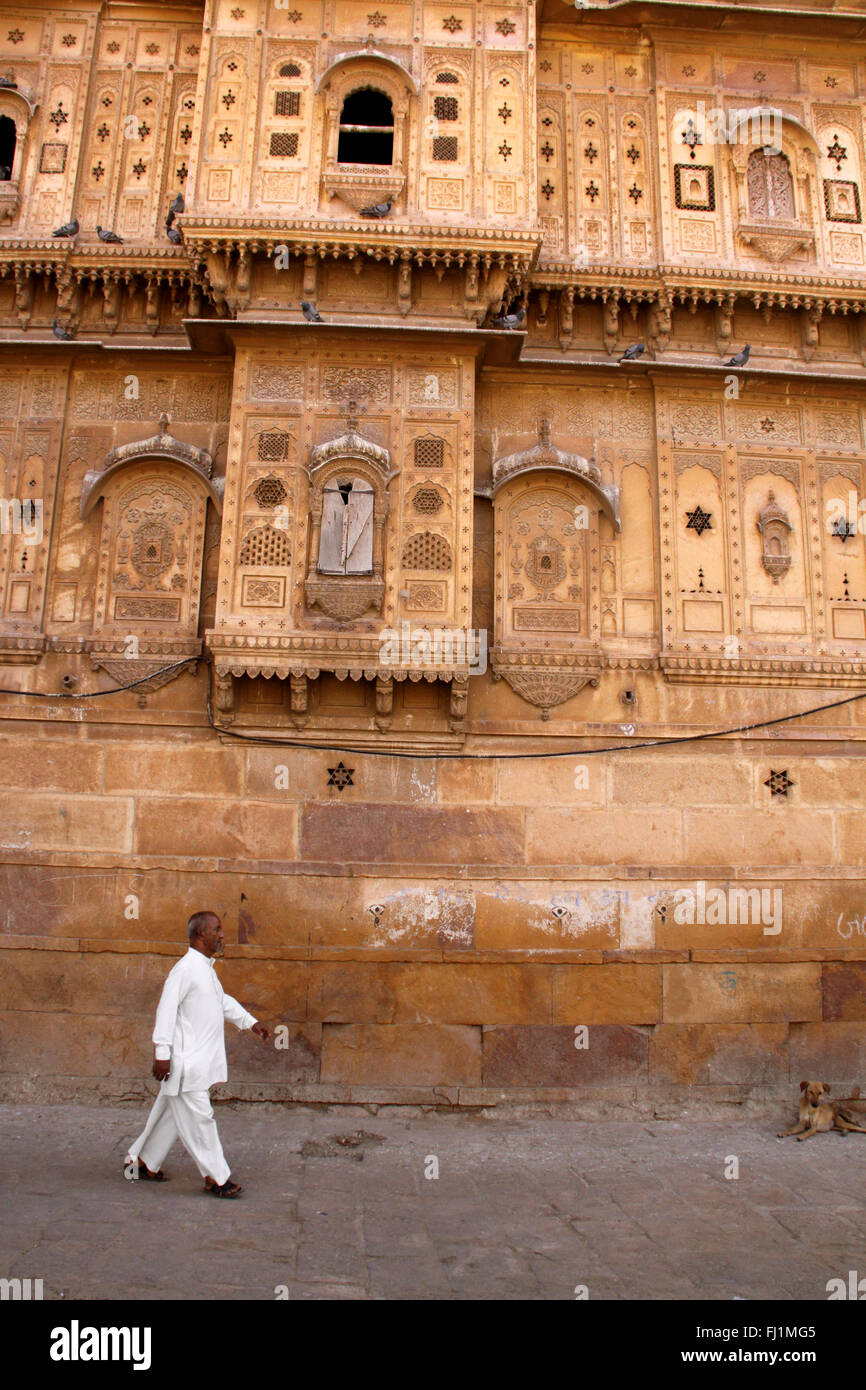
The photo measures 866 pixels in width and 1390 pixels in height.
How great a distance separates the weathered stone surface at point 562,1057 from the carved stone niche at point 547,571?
2819 mm

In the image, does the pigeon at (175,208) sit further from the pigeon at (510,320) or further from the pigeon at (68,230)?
the pigeon at (510,320)

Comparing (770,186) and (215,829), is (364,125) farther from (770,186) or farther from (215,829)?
(215,829)

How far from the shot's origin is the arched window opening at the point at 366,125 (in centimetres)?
906

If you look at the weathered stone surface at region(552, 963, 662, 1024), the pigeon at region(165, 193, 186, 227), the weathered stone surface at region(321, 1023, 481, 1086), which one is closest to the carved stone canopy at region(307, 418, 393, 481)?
the pigeon at region(165, 193, 186, 227)

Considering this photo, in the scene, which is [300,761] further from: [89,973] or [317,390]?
[317,390]

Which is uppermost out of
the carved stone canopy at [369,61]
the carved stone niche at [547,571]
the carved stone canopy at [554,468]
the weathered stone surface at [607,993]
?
the carved stone canopy at [369,61]

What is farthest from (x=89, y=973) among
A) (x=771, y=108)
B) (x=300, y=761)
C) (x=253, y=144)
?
(x=771, y=108)

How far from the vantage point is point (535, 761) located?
8.36m

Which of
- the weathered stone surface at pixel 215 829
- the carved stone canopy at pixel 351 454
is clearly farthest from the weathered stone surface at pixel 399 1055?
the carved stone canopy at pixel 351 454

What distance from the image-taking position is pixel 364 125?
29.4ft

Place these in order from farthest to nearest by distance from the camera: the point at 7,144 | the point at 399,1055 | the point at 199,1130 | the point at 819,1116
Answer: the point at 7,144 → the point at 399,1055 → the point at 819,1116 → the point at 199,1130

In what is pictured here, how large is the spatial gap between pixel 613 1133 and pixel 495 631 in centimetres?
440

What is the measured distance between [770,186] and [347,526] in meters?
5.85

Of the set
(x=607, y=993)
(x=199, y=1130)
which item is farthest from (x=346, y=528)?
(x=199, y=1130)
